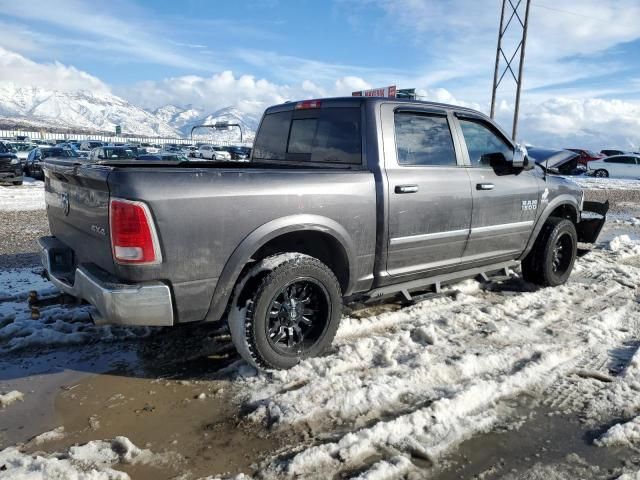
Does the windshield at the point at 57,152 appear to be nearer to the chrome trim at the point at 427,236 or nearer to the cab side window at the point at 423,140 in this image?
the cab side window at the point at 423,140

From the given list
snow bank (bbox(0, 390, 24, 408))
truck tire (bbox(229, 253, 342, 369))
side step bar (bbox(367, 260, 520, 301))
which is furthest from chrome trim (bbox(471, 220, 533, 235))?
snow bank (bbox(0, 390, 24, 408))

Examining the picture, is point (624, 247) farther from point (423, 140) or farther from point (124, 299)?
point (124, 299)

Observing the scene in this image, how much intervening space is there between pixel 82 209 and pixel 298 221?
138 cm

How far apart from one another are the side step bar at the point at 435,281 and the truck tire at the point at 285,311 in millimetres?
565

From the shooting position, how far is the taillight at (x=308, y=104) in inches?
171

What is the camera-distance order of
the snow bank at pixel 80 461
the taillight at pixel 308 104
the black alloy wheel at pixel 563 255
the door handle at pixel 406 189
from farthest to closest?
the black alloy wheel at pixel 563 255 → the taillight at pixel 308 104 → the door handle at pixel 406 189 → the snow bank at pixel 80 461

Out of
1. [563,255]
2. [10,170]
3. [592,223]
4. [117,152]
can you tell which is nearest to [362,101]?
[563,255]

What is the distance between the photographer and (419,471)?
8.13 feet

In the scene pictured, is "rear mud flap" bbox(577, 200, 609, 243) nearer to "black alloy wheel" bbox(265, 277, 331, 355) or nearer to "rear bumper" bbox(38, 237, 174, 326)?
"black alloy wheel" bbox(265, 277, 331, 355)

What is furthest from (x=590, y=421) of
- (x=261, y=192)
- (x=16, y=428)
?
(x=16, y=428)

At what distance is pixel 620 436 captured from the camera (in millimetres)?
2770

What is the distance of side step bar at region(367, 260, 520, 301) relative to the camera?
414cm

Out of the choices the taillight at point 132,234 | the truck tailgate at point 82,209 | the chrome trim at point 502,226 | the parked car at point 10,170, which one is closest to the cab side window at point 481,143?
the chrome trim at point 502,226

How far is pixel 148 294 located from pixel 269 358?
90 centimetres
